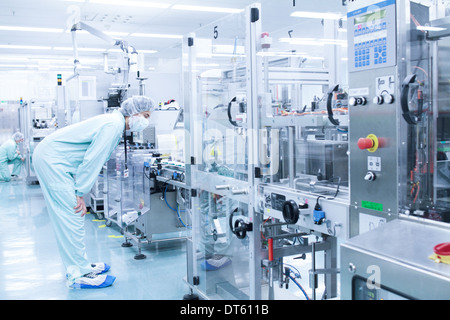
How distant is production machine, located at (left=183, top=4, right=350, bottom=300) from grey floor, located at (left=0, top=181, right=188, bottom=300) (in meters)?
0.44

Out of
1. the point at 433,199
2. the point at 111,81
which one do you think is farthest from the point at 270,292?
the point at 111,81

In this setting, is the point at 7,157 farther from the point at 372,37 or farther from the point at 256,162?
the point at 372,37

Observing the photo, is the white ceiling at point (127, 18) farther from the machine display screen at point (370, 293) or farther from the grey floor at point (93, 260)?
the machine display screen at point (370, 293)

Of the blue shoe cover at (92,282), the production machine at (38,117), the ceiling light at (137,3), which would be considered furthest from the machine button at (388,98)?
the production machine at (38,117)

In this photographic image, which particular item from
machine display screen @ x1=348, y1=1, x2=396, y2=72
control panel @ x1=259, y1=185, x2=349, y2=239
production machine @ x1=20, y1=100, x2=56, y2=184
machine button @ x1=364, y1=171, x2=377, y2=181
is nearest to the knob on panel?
control panel @ x1=259, y1=185, x2=349, y2=239

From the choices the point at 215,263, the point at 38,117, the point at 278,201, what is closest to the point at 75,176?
the point at 215,263

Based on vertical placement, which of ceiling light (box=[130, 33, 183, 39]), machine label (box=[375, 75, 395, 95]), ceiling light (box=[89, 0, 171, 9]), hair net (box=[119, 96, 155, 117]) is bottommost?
machine label (box=[375, 75, 395, 95])

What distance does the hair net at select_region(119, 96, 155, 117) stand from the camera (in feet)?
10.6

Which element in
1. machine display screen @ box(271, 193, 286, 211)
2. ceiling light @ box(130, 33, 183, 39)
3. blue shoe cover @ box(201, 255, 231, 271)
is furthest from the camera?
ceiling light @ box(130, 33, 183, 39)

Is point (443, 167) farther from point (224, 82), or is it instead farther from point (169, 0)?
point (169, 0)

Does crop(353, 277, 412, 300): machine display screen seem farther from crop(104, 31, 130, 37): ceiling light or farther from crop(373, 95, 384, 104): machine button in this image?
crop(104, 31, 130, 37): ceiling light

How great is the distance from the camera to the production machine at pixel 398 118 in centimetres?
142

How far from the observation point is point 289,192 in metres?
1.98
